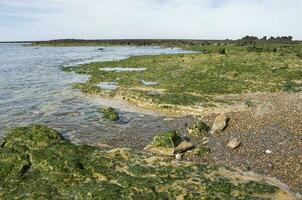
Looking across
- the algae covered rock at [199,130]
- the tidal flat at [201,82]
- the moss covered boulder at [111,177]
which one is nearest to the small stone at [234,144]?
the algae covered rock at [199,130]

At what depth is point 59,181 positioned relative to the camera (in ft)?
45.4

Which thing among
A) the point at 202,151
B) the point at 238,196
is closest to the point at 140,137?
the point at 202,151

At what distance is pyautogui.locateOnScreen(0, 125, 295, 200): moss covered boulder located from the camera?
12.9 m

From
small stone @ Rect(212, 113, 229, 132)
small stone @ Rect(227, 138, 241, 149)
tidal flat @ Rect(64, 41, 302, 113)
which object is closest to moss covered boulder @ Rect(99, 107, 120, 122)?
tidal flat @ Rect(64, 41, 302, 113)

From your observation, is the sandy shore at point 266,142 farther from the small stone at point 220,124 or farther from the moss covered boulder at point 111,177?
the moss covered boulder at point 111,177

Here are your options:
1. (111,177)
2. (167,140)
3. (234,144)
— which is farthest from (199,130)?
(111,177)

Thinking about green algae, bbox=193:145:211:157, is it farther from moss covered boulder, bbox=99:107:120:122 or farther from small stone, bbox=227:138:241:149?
moss covered boulder, bbox=99:107:120:122

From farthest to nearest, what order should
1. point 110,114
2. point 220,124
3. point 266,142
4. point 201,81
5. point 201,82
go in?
point 201,81 → point 201,82 → point 110,114 → point 220,124 → point 266,142

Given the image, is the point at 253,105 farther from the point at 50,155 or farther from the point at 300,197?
the point at 50,155

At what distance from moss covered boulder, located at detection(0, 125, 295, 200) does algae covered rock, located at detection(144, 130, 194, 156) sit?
2.03m

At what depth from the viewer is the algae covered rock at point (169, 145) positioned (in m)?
18.1

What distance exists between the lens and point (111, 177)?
1400 cm

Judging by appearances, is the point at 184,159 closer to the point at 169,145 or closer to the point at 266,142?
the point at 169,145

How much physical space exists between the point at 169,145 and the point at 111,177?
4934 mm
